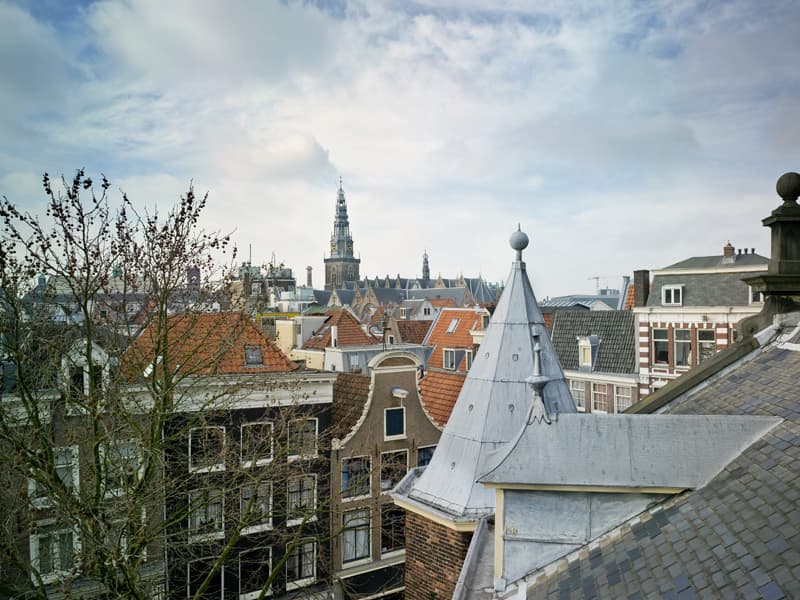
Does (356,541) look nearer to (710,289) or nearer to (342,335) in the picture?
(342,335)

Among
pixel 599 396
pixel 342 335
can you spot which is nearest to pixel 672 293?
pixel 599 396

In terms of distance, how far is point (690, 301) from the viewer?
2622 centimetres

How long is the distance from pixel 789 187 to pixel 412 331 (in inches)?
1733

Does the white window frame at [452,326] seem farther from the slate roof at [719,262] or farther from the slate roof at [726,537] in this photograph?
the slate roof at [726,537]

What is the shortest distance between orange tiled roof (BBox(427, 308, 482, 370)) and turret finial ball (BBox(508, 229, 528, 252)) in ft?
102

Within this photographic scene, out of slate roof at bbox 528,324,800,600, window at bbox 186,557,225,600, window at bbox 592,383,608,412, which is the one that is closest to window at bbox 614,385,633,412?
window at bbox 592,383,608,412

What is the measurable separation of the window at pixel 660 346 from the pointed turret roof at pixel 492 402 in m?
19.2

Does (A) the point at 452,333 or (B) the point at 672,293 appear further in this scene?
(A) the point at 452,333

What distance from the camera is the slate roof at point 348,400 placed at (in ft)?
62.3

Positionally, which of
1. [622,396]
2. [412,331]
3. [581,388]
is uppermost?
[412,331]

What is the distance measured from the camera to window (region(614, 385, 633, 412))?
1093 inches

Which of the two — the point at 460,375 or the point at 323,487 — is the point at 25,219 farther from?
the point at 460,375

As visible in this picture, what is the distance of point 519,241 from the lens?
1005cm

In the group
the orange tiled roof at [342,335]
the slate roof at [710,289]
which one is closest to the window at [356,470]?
the orange tiled roof at [342,335]
